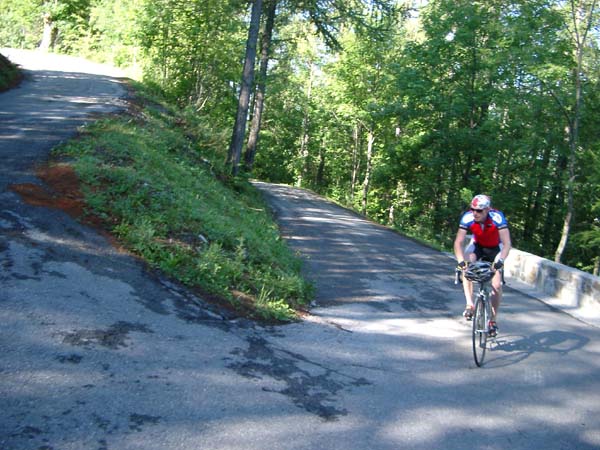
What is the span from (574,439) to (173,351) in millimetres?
3782

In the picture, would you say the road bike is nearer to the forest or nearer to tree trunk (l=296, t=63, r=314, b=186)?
the forest

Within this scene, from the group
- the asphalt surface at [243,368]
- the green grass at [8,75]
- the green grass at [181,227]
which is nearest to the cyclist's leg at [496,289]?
the asphalt surface at [243,368]

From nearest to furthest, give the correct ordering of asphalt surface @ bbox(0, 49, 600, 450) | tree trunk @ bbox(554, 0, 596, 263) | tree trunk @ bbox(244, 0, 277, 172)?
asphalt surface @ bbox(0, 49, 600, 450)
tree trunk @ bbox(554, 0, 596, 263)
tree trunk @ bbox(244, 0, 277, 172)

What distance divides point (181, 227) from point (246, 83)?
355 inches

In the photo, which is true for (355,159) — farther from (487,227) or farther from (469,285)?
(469,285)

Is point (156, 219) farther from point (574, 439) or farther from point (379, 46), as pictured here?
point (379, 46)

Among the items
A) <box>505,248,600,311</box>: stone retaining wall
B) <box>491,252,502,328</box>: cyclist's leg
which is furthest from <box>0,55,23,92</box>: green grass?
<box>491,252,502,328</box>: cyclist's leg

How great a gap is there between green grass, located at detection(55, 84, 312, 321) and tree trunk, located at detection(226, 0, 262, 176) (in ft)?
14.5

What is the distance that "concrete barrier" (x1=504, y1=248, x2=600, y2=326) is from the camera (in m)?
10.1

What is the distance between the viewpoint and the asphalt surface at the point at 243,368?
4273 millimetres

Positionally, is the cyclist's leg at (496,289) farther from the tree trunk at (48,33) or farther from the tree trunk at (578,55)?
the tree trunk at (48,33)

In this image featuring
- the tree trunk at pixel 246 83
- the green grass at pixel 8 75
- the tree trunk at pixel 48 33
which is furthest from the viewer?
the tree trunk at pixel 48 33

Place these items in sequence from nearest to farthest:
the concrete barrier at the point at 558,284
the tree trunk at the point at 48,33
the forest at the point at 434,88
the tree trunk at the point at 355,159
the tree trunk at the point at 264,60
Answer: the concrete barrier at the point at 558,284
the forest at the point at 434,88
the tree trunk at the point at 264,60
the tree trunk at the point at 355,159
the tree trunk at the point at 48,33

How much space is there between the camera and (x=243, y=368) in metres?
5.61
